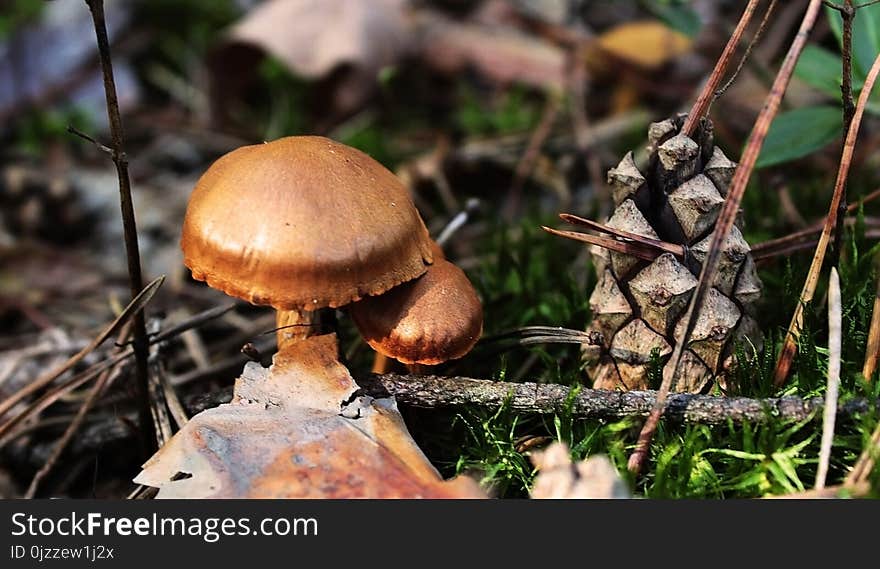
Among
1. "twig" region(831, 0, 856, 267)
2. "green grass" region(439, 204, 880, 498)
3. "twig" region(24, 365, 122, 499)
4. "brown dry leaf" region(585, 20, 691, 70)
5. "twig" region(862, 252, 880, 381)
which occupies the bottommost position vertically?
"twig" region(24, 365, 122, 499)

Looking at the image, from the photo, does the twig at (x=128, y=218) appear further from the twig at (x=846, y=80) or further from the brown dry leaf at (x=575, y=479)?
the twig at (x=846, y=80)

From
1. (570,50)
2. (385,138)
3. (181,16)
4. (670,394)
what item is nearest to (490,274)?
(670,394)

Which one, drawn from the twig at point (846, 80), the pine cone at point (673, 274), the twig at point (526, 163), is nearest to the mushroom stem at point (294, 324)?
the pine cone at point (673, 274)

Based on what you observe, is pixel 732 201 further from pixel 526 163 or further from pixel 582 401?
pixel 526 163

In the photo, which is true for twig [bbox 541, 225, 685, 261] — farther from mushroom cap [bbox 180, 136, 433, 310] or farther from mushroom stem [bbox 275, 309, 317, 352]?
mushroom stem [bbox 275, 309, 317, 352]

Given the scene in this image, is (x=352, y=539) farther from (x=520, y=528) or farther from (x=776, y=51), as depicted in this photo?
(x=776, y=51)

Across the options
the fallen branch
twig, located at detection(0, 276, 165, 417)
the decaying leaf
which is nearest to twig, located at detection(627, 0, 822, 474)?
the fallen branch

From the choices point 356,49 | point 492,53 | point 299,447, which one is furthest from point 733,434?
point 492,53
